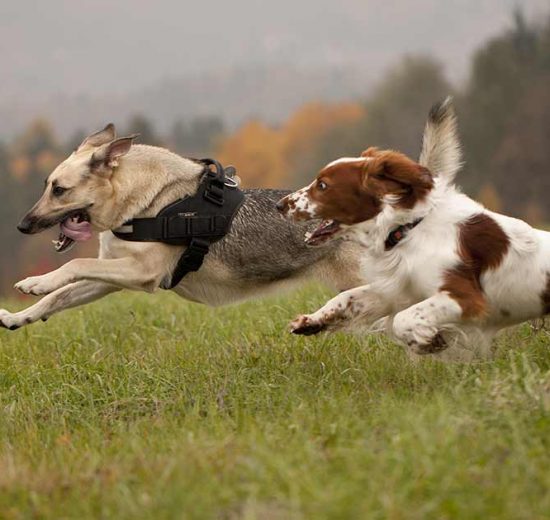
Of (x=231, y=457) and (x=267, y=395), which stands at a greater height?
(x=231, y=457)

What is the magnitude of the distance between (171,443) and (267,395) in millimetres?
1106

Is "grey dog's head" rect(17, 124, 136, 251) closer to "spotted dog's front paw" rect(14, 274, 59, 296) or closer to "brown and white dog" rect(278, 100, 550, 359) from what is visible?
"spotted dog's front paw" rect(14, 274, 59, 296)

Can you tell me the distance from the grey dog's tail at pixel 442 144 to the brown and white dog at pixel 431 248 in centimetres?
11

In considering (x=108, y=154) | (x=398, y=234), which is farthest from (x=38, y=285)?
(x=398, y=234)

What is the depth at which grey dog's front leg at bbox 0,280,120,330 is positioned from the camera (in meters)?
6.41

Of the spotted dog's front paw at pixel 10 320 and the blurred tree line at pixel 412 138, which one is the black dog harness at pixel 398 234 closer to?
the spotted dog's front paw at pixel 10 320

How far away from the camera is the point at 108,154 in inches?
255

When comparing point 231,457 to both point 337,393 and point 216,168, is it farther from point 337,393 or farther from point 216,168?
point 216,168

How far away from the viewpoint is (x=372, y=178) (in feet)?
17.4

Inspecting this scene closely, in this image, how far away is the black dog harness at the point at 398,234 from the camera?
Answer: 17.4 ft

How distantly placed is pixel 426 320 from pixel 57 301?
2868mm

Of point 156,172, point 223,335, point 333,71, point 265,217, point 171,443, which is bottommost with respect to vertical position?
point 333,71

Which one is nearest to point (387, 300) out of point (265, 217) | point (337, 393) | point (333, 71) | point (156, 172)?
point (337, 393)

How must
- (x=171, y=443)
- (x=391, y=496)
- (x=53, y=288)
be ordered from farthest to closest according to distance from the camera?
1. (x=53, y=288)
2. (x=171, y=443)
3. (x=391, y=496)
